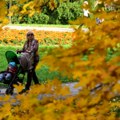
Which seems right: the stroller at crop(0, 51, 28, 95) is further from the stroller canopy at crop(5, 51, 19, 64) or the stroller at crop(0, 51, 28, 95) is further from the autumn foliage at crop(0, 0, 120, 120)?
the autumn foliage at crop(0, 0, 120, 120)

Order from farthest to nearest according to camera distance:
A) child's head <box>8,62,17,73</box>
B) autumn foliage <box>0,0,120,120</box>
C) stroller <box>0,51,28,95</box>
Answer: child's head <box>8,62,17,73</box> → stroller <box>0,51,28,95</box> → autumn foliage <box>0,0,120,120</box>

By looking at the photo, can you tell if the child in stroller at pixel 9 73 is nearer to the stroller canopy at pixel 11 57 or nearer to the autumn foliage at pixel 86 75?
the stroller canopy at pixel 11 57

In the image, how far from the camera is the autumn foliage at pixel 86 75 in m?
2.53

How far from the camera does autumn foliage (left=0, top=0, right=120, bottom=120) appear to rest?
8.30 feet

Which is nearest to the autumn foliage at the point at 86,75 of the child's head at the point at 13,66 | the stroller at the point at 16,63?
the stroller at the point at 16,63

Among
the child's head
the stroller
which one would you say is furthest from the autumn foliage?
the child's head

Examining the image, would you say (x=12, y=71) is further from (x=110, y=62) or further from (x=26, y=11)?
(x=110, y=62)

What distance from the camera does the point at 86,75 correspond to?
2.52 m

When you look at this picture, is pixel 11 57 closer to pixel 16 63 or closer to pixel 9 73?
pixel 16 63

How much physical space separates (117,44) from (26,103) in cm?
77

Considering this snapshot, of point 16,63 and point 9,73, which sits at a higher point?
point 16,63

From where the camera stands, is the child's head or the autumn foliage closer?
the autumn foliage

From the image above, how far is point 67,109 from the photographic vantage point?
2.83 metres

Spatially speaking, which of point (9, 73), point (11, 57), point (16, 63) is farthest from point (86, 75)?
point (9, 73)
